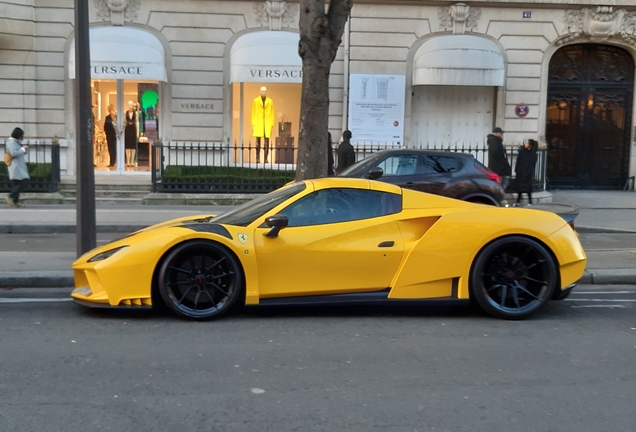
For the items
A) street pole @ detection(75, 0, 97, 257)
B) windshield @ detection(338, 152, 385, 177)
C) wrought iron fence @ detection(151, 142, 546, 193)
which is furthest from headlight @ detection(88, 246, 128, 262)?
wrought iron fence @ detection(151, 142, 546, 193)

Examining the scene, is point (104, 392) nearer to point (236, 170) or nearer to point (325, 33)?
point (325, 33)

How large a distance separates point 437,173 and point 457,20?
30.9 feet

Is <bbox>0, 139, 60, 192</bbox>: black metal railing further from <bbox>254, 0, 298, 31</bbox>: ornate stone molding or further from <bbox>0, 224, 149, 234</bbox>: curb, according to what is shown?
Answer: <bbox>254, 0, 298, 31</bbox>: ornate stone molding

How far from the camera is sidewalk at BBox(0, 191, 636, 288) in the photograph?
8.51m

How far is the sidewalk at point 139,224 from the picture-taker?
8508 mm

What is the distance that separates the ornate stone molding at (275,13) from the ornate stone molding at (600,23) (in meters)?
7.59

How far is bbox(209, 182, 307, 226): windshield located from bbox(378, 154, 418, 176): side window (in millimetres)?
5118

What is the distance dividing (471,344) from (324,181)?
2.10m

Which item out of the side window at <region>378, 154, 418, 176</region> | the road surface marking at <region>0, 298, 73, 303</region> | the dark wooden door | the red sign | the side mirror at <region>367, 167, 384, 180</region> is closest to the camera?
the road surface marking at <region>0, 298, 73, 303</region>

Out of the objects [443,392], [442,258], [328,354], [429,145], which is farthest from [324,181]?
[429,145]

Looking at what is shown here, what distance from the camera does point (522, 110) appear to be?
20.4 meters

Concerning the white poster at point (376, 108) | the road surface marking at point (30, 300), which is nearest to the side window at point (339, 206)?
the road surface marking at point (30, 300)

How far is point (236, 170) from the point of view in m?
17.9

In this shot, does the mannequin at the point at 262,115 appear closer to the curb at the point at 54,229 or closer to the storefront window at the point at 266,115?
the storefront window at the point at 266,115
